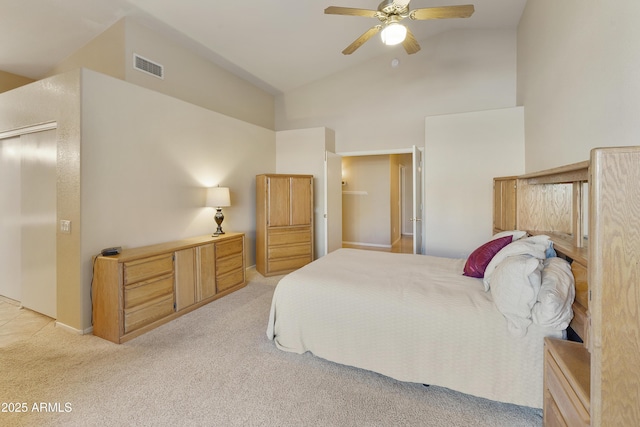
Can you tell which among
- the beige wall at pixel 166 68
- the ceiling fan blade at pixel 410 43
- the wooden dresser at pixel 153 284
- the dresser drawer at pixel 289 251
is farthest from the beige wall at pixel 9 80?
the ceiling fan blade at pixel 410 43

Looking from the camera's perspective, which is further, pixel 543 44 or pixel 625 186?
pixel 543 44

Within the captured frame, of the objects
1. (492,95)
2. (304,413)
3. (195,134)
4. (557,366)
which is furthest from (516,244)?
(195,134)

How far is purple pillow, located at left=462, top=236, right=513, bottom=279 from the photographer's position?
2.15 m

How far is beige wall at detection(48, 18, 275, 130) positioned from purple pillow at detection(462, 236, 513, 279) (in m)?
4.21

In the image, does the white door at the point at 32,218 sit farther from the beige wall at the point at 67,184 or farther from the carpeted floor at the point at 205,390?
the carpeted floor at the point at 205,390

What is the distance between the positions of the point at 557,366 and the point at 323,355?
4.61 ft

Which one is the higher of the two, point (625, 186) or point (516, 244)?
point (625, 186)

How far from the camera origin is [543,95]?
9.61ft

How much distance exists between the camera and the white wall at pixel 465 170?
3.77m

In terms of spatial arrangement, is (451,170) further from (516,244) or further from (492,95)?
(516,244)

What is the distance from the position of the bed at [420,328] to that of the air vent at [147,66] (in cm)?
330

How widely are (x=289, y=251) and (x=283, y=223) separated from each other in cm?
48

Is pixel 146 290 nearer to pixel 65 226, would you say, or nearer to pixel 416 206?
pixel 65 226

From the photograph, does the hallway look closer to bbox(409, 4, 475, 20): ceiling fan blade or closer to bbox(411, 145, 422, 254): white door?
bbox(411, 145, 422, 254): white door
